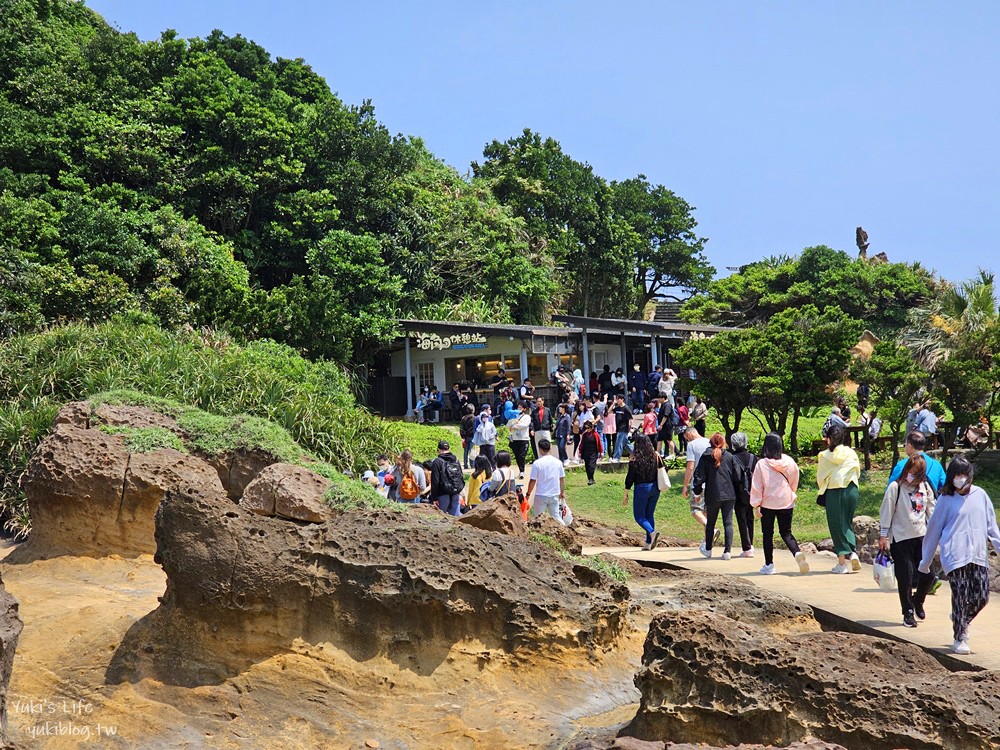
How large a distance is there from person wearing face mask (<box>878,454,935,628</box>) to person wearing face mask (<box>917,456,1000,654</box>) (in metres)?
0.69

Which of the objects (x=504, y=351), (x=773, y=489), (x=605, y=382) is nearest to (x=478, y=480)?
(x=773, y=489)

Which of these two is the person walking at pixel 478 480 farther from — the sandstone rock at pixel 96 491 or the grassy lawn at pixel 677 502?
the sandstone rock at pixel 96 491

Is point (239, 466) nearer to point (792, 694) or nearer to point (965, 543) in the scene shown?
point (792, 694)

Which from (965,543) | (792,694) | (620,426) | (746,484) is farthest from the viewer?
(620,426)

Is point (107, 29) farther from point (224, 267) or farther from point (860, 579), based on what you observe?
point (860, 579)

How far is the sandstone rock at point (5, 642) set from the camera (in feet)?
18.6

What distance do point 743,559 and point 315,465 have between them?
5.08m

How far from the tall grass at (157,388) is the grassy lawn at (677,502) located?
3632 mm

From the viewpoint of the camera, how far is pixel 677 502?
17.8 meters

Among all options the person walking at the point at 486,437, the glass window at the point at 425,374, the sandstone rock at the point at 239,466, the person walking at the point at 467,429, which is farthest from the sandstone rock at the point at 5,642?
the glass window at the point at 425,374

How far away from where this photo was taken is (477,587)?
7.98 metres

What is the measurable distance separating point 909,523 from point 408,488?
20.7 ft

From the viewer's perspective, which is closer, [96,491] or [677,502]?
[96,491]

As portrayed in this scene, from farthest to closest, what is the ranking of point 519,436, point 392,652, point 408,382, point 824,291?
point 824,291 < point 408,382 < point 519,436 < point 392,652
